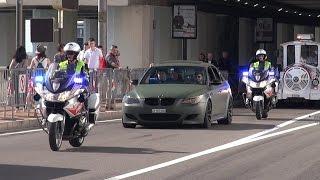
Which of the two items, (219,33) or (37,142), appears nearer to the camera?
(37,142)

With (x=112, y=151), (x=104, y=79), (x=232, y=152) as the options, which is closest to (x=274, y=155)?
(x=232, y=152)

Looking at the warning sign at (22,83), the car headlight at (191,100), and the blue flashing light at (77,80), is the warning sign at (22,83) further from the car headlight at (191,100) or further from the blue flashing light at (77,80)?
the blue flashing light at (77,80)

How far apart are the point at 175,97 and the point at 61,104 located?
436 centimetres

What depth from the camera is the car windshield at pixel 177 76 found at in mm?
17406

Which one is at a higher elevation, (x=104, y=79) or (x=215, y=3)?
(x=215, y=3)

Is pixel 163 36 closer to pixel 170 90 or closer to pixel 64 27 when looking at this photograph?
pixel 64 27

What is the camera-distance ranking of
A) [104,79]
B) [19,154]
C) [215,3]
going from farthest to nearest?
1. [215,3]
2. [104,79]
3. [19,154]

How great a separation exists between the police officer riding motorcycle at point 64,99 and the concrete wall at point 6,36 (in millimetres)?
25797

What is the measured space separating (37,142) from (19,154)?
1.88m

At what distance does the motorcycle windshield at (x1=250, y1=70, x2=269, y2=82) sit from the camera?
790 inches

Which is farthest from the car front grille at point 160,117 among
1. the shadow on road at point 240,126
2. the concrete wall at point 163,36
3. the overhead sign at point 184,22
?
the concrete wall at point 163,36

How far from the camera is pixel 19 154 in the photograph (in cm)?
1249

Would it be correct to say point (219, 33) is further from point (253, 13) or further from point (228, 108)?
point (228, 108)

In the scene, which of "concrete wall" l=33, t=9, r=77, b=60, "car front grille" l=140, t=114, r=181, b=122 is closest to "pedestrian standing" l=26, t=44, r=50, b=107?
"car front grille" l=140, t=114, r=181, b=122
